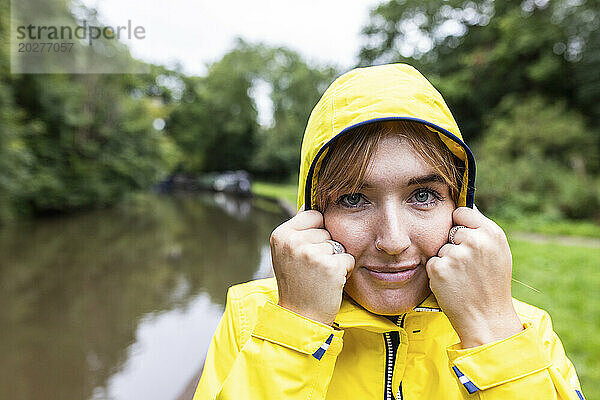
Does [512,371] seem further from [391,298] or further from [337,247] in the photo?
[337,247]

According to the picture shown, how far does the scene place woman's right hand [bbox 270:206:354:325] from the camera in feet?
3.75

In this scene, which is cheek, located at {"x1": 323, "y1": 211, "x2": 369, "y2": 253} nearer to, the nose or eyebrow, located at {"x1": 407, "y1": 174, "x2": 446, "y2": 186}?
the nose

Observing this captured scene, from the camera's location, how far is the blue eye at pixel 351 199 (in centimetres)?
127

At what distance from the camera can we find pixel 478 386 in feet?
3.48

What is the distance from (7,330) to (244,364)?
18.5ft

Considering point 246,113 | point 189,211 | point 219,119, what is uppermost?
point 246,113

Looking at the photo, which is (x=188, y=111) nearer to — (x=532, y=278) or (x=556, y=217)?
(x=556, y=217)

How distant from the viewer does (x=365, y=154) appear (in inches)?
48.3

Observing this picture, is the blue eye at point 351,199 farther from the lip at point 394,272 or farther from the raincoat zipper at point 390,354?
the raincoat zipper at point 390,354

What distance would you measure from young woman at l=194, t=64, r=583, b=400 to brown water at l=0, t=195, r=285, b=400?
121 inches

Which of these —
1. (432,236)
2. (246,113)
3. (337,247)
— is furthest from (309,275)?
(246,113)

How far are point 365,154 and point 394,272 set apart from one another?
0.32 m

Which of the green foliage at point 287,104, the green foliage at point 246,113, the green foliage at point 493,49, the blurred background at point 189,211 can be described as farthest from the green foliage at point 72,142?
the green foliage at point 493,49

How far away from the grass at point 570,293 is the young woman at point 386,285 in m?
2.49
